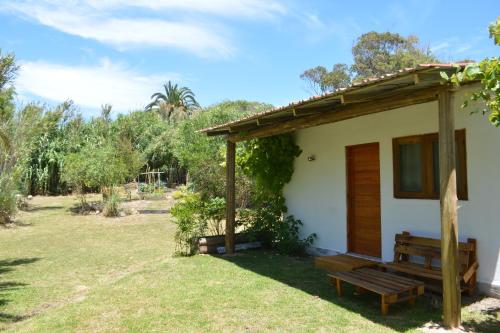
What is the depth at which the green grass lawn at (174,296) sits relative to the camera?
498 centimetres

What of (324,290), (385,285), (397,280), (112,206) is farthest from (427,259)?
(112,206)

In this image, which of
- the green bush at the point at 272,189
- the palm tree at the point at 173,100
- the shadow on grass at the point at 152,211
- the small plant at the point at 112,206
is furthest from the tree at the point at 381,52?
the green bush at the point at 272,189

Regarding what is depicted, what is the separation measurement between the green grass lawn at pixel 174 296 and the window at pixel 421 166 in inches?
71.3

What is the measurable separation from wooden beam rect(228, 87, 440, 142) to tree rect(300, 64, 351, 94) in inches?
1080

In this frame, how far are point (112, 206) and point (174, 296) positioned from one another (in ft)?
40.3

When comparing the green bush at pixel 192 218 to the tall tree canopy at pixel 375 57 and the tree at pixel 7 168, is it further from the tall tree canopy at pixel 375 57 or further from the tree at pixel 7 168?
the tall tree canopy at pixel 375 57

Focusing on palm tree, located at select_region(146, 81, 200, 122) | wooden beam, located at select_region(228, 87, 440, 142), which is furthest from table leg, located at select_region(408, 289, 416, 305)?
palm tree, located at select_region(146, 81, 200, 122)

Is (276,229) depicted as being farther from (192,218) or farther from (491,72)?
(491,72)

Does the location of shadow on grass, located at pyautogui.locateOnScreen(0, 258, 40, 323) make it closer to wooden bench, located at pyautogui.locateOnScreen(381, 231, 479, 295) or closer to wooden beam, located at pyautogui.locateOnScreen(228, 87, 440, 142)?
wooden beam, located at pyautogui.locateOnScreen(228, 87, 440, 142)

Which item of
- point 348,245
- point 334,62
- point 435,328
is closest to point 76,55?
point 348,245

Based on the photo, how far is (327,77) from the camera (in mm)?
36625

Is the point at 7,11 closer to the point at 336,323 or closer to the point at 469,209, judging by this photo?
the point at 336,323

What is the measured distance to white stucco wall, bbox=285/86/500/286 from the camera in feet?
18.6

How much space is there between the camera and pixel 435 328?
4.67m
